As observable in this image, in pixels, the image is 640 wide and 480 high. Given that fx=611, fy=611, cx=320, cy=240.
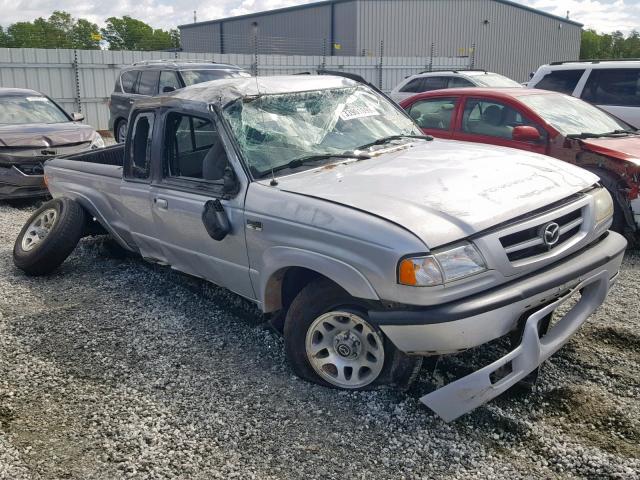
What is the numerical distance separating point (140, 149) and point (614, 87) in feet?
24.3

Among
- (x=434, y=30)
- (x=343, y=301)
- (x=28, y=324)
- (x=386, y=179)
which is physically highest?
(x=434, y=30)

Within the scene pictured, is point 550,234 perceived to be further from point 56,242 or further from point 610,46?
point 610,46

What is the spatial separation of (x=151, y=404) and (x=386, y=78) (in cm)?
2085

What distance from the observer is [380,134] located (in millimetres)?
4445

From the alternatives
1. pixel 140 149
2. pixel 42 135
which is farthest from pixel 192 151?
pixel 42 135

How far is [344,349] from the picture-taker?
3357 millimetres

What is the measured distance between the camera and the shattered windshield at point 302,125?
3920mm

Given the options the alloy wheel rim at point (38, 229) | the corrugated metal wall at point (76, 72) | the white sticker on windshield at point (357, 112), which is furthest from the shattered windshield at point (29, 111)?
the white sticker on windshield at point (357, 112)

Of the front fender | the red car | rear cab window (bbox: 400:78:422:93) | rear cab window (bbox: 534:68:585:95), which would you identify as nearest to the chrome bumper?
the front fender

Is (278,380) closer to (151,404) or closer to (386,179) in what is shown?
(151,404)

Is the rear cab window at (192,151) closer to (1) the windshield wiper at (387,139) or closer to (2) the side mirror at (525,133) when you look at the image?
(1) the windshield wiper at (387,139)

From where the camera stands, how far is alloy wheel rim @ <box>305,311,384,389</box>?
10.7ft

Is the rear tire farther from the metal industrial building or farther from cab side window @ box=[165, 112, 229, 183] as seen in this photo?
the metal industrial building

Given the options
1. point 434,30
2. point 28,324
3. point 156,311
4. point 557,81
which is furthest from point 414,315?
point 434,30
